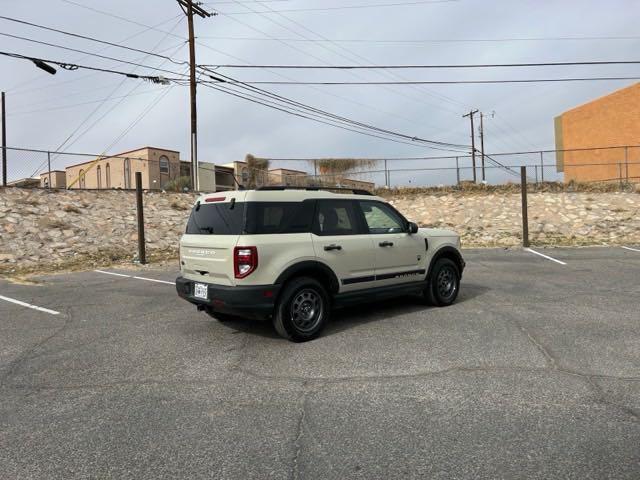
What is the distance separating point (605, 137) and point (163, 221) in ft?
94.0

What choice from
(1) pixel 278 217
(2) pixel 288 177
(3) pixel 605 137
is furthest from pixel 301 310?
(3) pixel 605 137

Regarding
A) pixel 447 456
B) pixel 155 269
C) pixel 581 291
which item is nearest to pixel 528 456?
pixel 447 456

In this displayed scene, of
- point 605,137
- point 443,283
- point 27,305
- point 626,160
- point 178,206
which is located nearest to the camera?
point 443,283

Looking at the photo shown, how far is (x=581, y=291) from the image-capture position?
28.6 ft

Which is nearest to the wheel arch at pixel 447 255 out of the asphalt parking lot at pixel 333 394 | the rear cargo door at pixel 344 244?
the asphalt parking lot at pixel 333 394

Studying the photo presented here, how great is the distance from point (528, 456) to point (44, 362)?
4.78 metres

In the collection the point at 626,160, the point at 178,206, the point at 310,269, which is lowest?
the point at 310,269

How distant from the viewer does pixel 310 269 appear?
19.0ft

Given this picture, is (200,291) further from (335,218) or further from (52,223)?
(52,223)

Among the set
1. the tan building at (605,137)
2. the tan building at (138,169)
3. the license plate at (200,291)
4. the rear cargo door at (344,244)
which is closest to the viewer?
the license plate at (200,291)

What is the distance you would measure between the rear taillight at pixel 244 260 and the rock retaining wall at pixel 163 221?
430 inches

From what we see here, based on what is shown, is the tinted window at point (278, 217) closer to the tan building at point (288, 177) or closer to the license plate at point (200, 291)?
the license plate at point (200, 291)

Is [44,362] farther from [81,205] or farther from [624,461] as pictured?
[81,205]

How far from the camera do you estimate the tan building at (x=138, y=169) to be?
37031 mm
